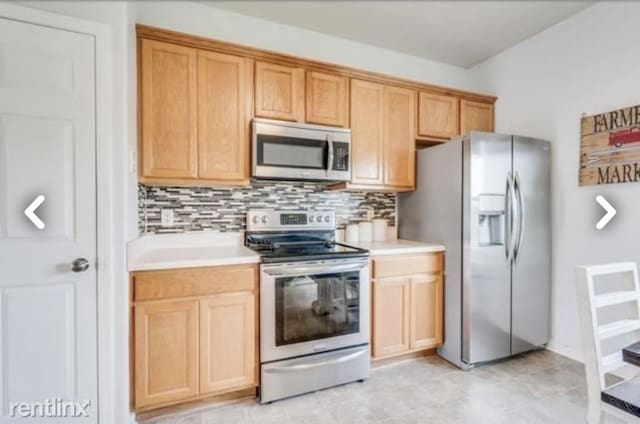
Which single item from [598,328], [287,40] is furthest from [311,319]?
[287,40]

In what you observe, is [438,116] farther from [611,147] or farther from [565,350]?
[565,350]

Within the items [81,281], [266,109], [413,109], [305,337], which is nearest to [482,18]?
[413,109]

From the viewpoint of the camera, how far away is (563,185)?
225 centimetres

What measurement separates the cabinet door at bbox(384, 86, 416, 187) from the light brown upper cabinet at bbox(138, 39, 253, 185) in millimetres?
1042

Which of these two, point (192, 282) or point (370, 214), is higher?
point (370, 214)

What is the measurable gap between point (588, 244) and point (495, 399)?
4.04 feet

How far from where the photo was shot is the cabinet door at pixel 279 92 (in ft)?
6.50

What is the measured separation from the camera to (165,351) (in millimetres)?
1566

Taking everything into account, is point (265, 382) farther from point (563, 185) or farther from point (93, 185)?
point (563, 185)

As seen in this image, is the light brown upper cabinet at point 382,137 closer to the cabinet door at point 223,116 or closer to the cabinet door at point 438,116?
the cabinet door at point 438,116

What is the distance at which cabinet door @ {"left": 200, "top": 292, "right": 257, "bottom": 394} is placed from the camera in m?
1.63

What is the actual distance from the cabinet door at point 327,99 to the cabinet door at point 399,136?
35cm

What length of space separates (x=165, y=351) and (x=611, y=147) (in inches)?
113

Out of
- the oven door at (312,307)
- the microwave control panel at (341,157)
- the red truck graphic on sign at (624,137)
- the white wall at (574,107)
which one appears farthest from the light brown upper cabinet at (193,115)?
the red truck graphic on sign at (624,137)
